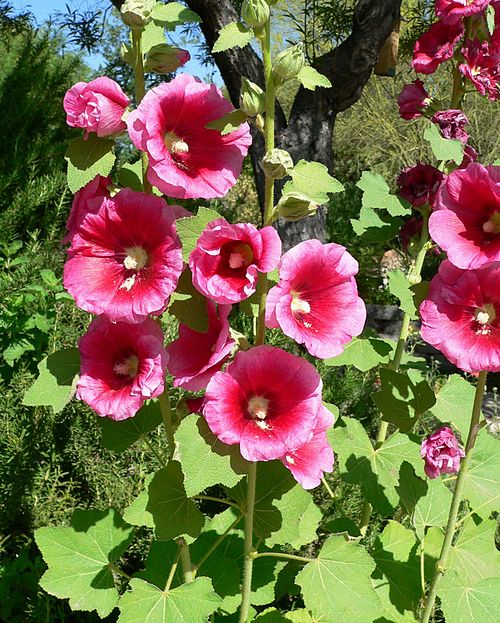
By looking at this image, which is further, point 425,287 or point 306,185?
point 425,287

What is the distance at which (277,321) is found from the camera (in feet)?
3.66

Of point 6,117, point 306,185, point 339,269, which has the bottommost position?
point 6,117

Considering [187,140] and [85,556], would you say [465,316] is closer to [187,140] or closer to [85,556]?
[187,140]

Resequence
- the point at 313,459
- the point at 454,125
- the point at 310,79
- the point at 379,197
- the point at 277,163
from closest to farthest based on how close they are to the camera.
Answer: the point at 277,163 → the point at 310,79 → the point at 313,459 → the point at 454,125 → the point at 379,197

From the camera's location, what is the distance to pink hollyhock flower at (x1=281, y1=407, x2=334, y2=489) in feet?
4.05

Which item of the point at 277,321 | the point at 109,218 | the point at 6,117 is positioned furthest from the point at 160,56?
the point at 6,117

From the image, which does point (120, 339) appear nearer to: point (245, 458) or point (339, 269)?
point (245, 458)

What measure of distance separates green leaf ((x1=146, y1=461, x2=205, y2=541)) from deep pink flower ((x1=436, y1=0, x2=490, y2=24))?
1.34 m

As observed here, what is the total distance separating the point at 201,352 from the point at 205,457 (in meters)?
0.20

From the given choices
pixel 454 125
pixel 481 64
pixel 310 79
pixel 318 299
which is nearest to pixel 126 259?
pixel 318 299

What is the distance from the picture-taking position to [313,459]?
4.23 ft

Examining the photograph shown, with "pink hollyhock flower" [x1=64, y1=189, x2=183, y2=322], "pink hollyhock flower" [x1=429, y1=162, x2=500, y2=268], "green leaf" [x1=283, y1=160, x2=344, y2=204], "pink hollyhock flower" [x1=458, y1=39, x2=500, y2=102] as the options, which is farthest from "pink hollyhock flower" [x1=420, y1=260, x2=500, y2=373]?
"pink hollyhock flower" [x1=458, y1=39, x2=500, y2=102]

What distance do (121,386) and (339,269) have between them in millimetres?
465

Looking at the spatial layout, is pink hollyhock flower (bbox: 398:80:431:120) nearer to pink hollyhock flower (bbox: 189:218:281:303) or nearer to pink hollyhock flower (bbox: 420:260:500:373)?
pink hollyhock flower (bbox: 420:260:500:373)
